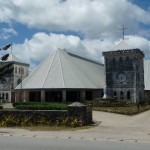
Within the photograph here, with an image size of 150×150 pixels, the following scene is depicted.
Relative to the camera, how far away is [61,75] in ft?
215

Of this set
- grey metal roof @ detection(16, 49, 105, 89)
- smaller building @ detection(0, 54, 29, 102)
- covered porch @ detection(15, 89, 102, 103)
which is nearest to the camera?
grey metal roof @ detection(16, 49, 105, 89)

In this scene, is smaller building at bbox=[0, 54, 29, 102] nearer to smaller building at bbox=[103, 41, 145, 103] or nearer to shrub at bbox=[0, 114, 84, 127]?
smaller building at bbox=[103, 41, 145, 103]

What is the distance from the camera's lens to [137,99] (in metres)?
69.6

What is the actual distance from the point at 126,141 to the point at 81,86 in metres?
46.0

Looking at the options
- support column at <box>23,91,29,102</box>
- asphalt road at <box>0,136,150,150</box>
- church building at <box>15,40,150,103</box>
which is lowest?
asphalt road at <box>0,136,150,150</box>

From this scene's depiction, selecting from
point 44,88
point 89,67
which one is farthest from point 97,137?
point 89,67

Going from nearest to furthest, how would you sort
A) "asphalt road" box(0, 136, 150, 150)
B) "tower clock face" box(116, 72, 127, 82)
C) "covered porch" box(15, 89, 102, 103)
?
"asphalt road" box(0, 136, 150, 150)
"covered porch" box(15, 89, 102, 103)
"tower clock face" box(116, 72, 127, 82)

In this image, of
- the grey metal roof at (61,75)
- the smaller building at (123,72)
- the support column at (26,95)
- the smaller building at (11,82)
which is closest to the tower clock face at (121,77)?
the smaller building at (123,72)

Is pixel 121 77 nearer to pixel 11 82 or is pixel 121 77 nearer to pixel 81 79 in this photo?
pixel 81 79

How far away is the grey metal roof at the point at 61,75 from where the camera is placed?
209 ft

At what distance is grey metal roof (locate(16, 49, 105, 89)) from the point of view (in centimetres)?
6381

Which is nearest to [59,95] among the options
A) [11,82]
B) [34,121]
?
[11,82]

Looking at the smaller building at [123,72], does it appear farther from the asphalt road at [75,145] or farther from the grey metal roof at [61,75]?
the asphalt road at [75,145]

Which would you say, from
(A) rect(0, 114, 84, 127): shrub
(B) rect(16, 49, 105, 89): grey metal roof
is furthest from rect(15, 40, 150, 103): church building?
(A) rect(0, 114, 84, 127): shrub
